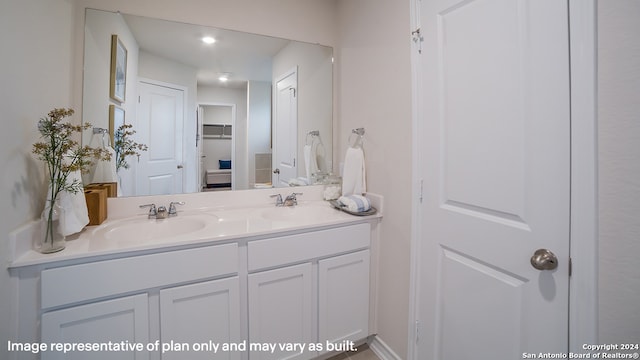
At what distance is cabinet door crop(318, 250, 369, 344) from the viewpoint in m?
1.47

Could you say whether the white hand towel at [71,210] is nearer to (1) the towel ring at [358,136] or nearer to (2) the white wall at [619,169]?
(1) the towel ring at [358,136]

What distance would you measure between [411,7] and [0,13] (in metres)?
1.67

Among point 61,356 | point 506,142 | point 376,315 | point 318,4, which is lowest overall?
point 376,315

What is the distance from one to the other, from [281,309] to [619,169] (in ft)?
4.61

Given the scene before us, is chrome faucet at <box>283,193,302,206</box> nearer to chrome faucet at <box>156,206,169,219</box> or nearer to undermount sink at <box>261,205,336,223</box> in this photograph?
undermount sink at <box>261,205,336,223</box>

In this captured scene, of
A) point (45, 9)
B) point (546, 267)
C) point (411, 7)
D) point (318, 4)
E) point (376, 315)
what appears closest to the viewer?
point (546, 267)

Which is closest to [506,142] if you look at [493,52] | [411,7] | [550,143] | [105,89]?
[550,143]

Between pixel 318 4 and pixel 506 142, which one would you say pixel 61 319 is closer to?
pixel 506 142

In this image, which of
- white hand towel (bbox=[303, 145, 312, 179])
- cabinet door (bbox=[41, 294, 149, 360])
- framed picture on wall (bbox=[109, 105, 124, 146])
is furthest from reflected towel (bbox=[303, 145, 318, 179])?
cabinet door (bbox=[41, 294, 149, 360])

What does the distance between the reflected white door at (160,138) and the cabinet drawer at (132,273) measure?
633 mm

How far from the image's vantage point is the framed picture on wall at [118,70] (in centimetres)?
145

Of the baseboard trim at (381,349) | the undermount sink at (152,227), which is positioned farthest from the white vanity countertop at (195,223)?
the baseboard trim at (381,349)

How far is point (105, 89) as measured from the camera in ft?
4.71

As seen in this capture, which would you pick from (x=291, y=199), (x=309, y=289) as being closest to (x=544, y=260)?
(x=309, y=289)
